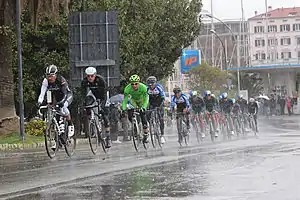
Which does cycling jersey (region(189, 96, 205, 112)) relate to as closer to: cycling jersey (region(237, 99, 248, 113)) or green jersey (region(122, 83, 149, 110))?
cycling jersey (region(237, 99, 248, 113))

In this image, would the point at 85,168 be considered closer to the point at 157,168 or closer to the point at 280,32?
the point at 157,168

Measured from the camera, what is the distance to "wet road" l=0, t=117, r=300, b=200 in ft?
28.4

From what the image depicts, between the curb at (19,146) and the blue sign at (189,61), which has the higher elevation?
the blue sign at (189,61)

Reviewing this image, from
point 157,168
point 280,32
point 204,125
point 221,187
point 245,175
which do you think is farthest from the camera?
point 280,32

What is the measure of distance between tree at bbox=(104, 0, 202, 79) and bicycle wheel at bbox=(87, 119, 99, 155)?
12.7 meters

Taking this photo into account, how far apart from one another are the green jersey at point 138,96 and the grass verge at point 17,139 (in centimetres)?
521

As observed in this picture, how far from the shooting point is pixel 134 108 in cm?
1697

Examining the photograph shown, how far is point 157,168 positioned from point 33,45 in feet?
53.5

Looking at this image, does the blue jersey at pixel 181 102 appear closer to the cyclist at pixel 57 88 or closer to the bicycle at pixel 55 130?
the bicycle at pixel 55 130

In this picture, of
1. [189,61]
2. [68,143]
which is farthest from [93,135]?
[189,61]

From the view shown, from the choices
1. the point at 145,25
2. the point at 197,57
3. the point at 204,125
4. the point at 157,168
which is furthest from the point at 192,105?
the point at 197,57

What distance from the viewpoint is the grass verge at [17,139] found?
2106 cm

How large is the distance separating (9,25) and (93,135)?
8.24 metres

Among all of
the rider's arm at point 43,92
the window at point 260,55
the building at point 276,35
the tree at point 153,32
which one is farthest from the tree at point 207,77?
the rider's arm at point 43,92
